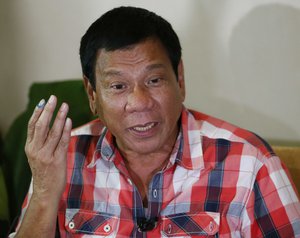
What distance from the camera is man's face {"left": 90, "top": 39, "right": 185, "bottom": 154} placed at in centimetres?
123

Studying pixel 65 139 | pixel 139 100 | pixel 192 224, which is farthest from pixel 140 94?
pixel 192 224

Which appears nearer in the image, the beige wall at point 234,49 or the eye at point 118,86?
the eye at point 118,86

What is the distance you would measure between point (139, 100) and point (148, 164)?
0.28 metres

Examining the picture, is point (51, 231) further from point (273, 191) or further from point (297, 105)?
point (297, 105)

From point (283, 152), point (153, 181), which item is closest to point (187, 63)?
point (283, 152)

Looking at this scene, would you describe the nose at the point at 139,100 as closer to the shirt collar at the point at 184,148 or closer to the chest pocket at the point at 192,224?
the shirt collar at the point at 184,148

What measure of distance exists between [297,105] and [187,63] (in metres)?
0.47

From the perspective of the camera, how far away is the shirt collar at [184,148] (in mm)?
1335

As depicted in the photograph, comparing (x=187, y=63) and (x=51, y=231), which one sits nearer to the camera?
(x=51, y=231)

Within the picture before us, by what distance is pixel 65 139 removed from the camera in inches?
48.7

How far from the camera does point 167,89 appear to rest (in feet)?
4.18

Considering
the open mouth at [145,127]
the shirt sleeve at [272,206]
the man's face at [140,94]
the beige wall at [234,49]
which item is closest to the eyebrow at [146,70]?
the man's face at [140,94]

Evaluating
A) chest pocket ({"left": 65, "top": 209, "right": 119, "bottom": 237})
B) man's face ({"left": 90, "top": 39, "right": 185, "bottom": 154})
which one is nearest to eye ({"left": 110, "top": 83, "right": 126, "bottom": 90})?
man's face ({"left": 90, "top": 39, "right": 185, "bottom": 154})

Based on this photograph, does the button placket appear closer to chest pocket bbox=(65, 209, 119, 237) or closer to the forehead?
chest pocket bbox=(65, 209, 119, 237)
